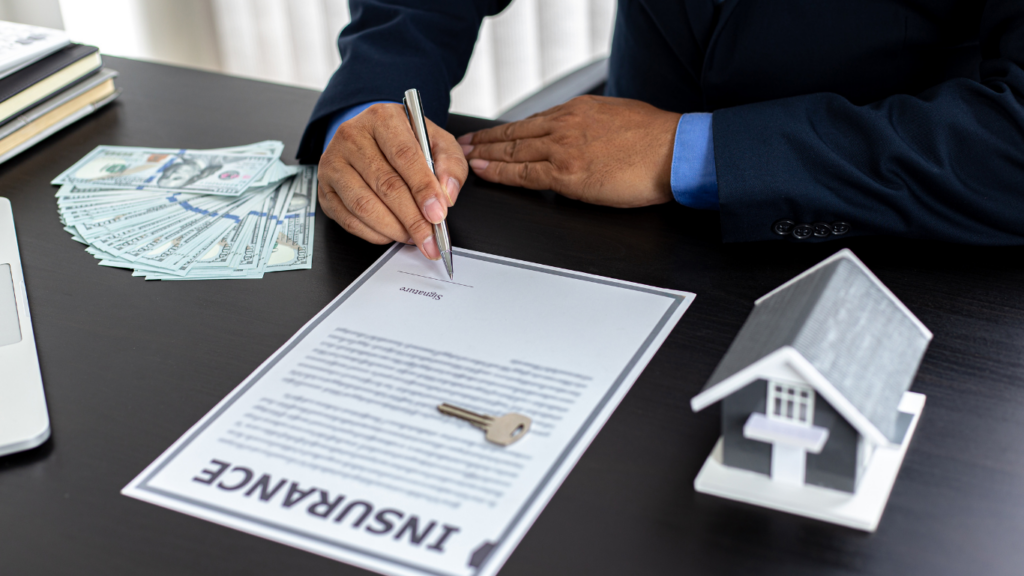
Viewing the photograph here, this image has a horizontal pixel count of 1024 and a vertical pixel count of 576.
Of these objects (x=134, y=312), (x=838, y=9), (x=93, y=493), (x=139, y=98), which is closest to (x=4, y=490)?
(x=93, y=493)

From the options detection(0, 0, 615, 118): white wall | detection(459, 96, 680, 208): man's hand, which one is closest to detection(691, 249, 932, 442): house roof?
detection(459, 96, 680, 208): man's hand

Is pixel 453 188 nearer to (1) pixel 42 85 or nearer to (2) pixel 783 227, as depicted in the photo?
(2) pixel 783 227

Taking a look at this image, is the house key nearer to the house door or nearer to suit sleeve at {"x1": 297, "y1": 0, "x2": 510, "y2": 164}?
the house door

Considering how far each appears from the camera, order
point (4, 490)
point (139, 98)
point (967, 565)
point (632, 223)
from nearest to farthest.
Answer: point (967, 565)
point (4, 490)
point (632, 223)
point (139, 98)

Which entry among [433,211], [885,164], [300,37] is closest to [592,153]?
[433,211]

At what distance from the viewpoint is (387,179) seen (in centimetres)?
97

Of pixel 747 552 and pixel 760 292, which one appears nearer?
pixel 747 552

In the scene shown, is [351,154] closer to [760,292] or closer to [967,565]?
[760,292]

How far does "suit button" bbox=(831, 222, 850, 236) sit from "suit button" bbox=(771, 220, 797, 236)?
41 millimetres

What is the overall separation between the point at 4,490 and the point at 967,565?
2.27ft

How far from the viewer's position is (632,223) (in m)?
0.98

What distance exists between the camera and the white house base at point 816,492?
1.87ft

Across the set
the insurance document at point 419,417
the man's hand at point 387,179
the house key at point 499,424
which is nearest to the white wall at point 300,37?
the man's hand at point 387,179

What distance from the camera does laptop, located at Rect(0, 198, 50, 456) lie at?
2.23 ft
